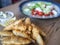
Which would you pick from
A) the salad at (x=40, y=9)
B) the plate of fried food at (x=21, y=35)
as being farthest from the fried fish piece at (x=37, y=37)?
the salad at (x=40, y=9)

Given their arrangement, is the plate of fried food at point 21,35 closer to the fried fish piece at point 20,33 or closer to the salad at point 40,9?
the fried fish piece at point 20,33

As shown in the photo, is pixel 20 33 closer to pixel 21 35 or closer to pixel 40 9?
pixel 21 35

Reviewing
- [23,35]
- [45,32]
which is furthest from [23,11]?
[23,35]

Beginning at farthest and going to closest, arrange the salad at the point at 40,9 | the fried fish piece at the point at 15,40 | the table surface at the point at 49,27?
the salad at the point at 40,9
the table surface at the point at 49,27
the fried fish piece at the point at 15,40

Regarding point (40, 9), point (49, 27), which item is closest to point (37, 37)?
point (49, 27)

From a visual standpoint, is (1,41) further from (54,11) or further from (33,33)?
(54,11)

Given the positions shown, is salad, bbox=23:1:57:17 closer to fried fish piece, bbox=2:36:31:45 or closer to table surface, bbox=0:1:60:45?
table surface, bbox=0:1:60:45

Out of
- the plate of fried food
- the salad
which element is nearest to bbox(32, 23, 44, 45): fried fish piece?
the plate of fried food
